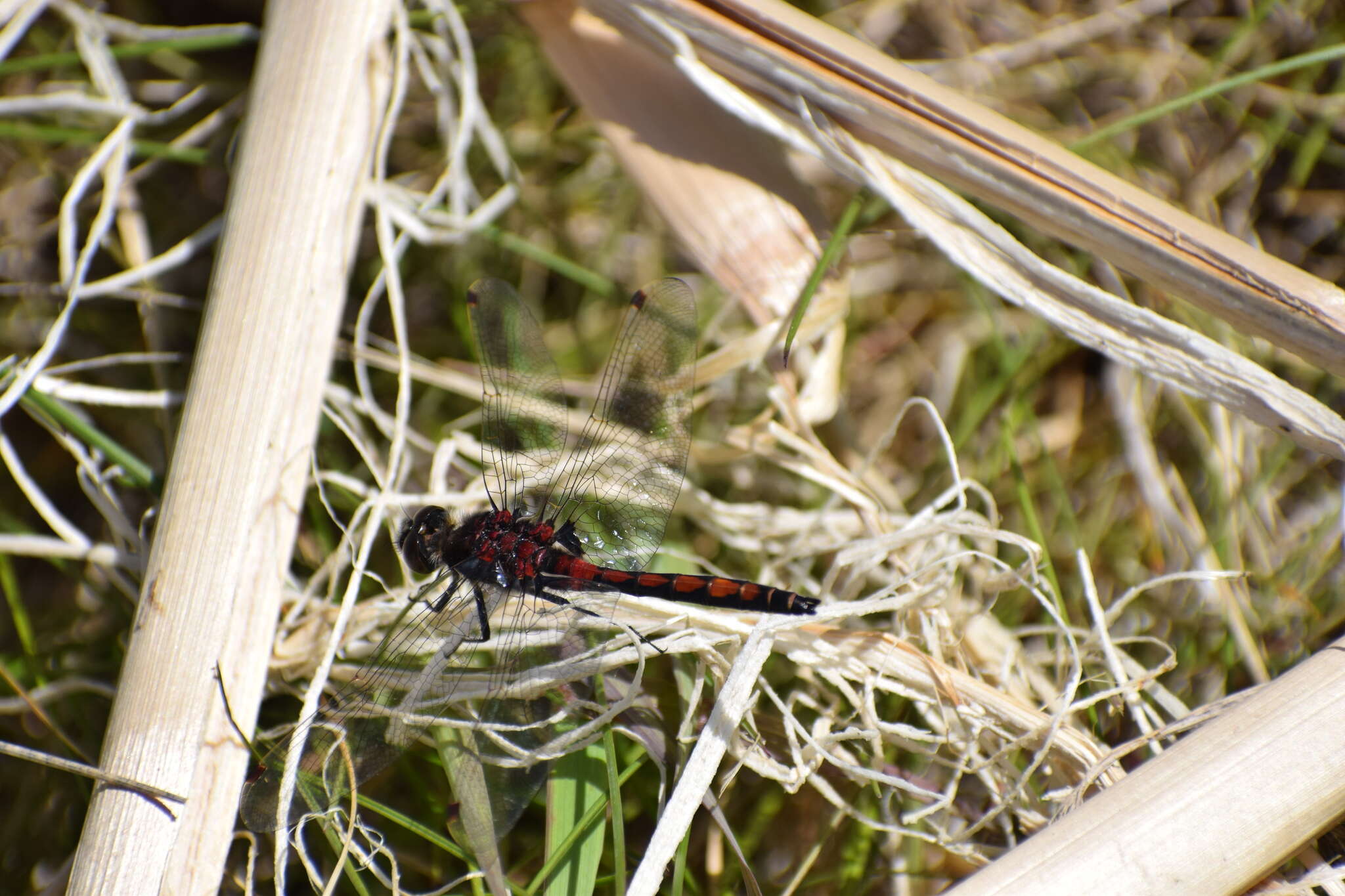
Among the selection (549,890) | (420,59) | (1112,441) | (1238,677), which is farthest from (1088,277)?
(549,890)

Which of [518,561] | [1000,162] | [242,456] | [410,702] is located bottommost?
[410,702]

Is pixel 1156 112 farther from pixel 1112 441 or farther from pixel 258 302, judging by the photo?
pixel 258 302

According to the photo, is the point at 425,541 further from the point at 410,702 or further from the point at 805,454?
the point at 805,454

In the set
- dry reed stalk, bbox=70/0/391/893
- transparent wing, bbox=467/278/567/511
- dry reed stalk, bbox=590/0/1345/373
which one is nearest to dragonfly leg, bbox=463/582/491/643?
transparent wing, bbox=467/278/567/511

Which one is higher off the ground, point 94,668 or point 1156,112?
point 1156,112

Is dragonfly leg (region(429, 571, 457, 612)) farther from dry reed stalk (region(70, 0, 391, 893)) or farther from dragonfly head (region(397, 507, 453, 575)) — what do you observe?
dry reed stalk (region(70, 0, 391, 893))

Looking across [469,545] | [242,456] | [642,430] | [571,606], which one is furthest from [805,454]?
[242,456]
